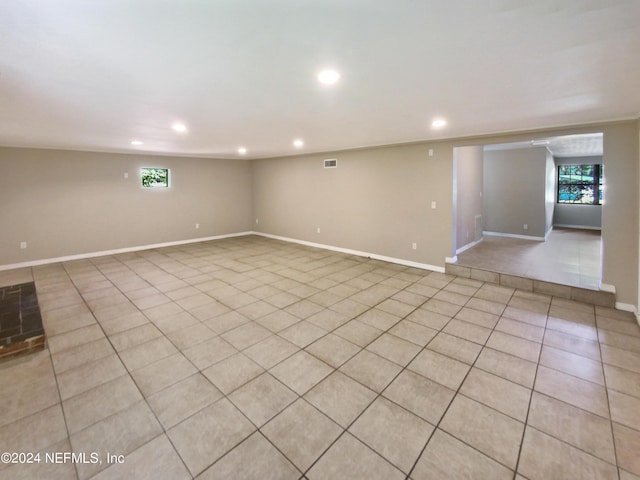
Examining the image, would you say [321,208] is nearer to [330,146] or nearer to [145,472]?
Answer: [330,146]

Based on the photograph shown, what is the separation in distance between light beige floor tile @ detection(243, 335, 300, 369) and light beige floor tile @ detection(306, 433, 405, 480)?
3.32 ft

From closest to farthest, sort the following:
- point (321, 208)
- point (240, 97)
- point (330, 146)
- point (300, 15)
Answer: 1. point (300, 15)
2. point (240, 97)
3. point (330, 146)
4. point (321, 208)

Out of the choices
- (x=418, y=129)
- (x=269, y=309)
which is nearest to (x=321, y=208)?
(x=418, y=129)

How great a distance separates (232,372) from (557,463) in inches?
90.0

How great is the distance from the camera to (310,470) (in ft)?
5.41

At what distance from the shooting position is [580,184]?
9258 mm

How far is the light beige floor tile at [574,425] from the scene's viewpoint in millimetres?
1790

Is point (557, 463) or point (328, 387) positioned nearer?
point (557, 463)

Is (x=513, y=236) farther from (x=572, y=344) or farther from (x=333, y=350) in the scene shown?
(x=333, y=350)

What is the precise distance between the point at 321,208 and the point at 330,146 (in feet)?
5.51

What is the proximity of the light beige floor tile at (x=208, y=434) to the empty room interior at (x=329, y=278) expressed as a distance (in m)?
0.01

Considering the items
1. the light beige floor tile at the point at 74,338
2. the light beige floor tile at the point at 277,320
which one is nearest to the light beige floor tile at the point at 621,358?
the light beige floor tile at the point at 277,320

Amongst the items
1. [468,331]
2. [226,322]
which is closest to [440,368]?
[468,331]

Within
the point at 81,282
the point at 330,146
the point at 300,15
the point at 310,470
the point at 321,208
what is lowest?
the point at 310,470
